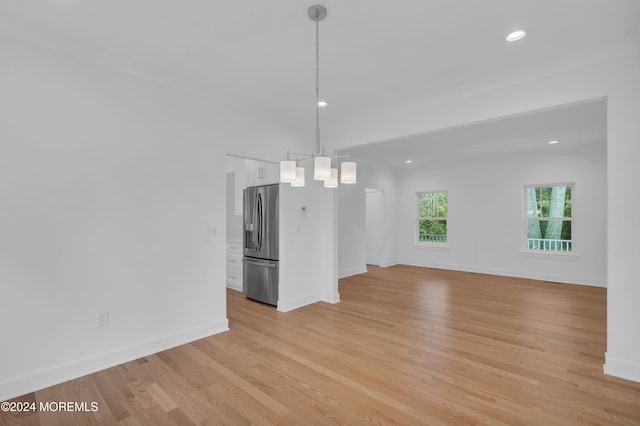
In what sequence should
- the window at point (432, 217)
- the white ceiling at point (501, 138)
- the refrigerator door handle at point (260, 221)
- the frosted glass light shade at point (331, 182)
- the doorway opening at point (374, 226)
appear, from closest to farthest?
the frosted glass light shade at point (331, 182) < the white ceiling at point (501, 138) < the refrigerator door handle at point (260, 221) < the window at point (432, 217) < the doorway opening at point (374, 226)

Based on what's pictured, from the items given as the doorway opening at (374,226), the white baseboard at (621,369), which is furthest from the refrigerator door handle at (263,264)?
the doorway opening at (374,226)

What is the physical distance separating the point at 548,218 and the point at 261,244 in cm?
614

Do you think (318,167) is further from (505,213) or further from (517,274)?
(517,274)

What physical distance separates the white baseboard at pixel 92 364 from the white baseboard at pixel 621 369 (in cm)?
378

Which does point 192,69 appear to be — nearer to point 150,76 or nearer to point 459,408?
point 150,76

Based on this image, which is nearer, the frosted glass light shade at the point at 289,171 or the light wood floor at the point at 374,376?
the light wood floor at the point at 374,376

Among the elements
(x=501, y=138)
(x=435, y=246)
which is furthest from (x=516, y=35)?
(x=435, y=246)

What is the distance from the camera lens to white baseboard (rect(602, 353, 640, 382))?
8.23 feet

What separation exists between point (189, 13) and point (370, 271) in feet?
21.4

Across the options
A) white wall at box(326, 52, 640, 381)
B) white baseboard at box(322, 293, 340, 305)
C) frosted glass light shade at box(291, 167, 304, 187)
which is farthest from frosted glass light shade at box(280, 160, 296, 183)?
white baseboard at box(322, 293, 340, 305)

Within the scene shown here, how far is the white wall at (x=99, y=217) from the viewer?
2.34 m

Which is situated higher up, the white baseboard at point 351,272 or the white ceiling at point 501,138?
the white ceiling at point 501,138

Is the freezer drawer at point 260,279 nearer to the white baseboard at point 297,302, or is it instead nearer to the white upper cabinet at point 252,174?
the white baseboard at point 297,302

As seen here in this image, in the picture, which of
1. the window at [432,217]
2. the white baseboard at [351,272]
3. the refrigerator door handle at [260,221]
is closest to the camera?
the refrigerator door handle at [260,221]
